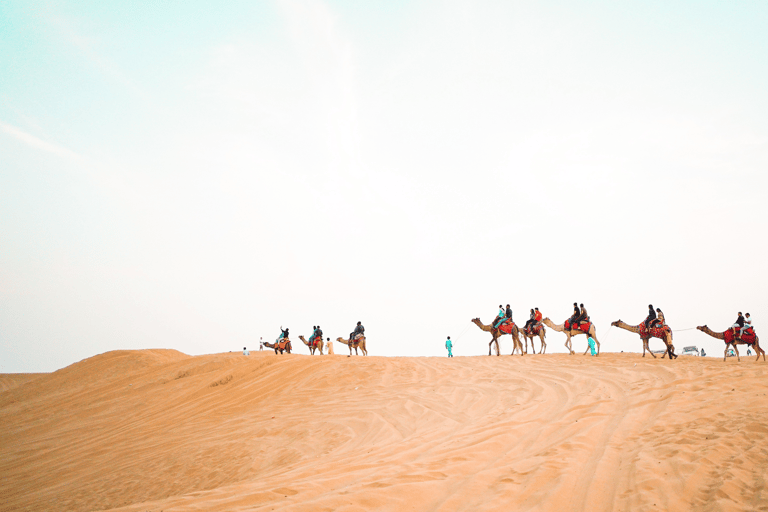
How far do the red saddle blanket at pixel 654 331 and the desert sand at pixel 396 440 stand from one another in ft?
15.7

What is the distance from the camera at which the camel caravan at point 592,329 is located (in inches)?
647

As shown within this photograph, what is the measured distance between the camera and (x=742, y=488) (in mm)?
4234

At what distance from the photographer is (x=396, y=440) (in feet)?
25.4

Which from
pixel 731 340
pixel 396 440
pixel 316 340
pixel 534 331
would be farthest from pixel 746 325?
pixel 316 340

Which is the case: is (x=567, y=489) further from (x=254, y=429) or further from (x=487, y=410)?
(x=254, y=429)

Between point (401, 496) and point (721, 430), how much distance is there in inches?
166

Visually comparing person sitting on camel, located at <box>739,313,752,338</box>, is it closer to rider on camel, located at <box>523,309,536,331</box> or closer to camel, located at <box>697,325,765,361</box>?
camel, located at <box>697,325,765,361</box>

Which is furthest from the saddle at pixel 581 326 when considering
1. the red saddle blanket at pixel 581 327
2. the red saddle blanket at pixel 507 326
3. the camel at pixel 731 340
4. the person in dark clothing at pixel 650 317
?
the camel at pixel 731 340

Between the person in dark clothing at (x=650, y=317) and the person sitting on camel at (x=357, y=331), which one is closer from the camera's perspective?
the person in dark clothing at (x=650, y=317)

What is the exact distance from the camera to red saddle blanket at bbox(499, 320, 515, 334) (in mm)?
21936

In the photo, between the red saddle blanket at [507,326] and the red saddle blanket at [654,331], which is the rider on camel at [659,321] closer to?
the red saddle blanket at [654,331]

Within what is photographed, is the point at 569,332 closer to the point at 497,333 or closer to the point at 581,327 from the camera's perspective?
the point at 581,327

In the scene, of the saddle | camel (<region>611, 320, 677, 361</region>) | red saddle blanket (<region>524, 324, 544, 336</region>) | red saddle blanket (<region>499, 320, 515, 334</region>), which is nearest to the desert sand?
camel (<region>611, 320, 677, 361</region>)

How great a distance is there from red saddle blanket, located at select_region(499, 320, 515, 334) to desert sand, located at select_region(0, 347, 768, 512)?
522 cm
